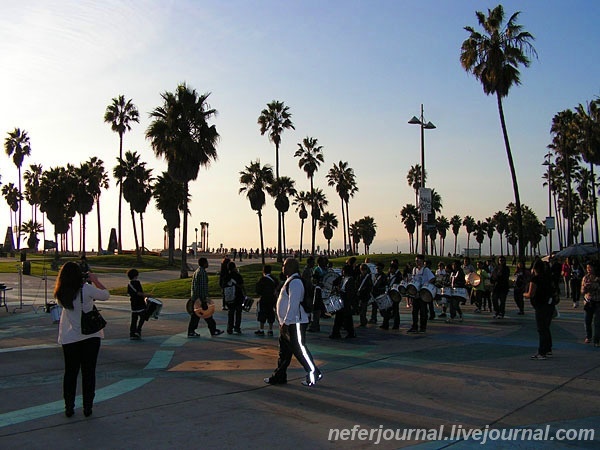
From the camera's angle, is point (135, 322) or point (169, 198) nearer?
point (135, 322)

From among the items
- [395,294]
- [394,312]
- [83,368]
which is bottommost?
[394,312]

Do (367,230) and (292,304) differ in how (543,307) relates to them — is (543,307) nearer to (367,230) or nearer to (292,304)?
(292,304)

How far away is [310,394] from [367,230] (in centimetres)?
11327

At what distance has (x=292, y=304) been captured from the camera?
8.13 metres

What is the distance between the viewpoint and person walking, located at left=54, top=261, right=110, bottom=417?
660cm

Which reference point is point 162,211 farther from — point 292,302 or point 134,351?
point 292,302

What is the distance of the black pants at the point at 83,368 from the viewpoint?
6.60 metres

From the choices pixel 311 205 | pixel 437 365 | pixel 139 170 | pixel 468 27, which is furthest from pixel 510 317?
pixel 311 205

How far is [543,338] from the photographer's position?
991 cm

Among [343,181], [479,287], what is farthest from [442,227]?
[479,287]

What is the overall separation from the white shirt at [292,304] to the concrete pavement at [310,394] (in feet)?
3.17

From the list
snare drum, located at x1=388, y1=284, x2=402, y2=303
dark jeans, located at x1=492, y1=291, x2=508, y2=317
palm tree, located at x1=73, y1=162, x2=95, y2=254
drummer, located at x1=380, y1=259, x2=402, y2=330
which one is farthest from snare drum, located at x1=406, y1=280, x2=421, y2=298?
palm tree, located at x1=73, y1=162, x2=95, y2=254

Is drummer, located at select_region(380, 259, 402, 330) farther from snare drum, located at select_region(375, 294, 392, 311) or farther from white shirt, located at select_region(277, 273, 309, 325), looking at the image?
white shirt, located at select_region(277, 273, 309, 325)

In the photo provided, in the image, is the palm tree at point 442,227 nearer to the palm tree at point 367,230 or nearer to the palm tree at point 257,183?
the palm tree at point 367,230
